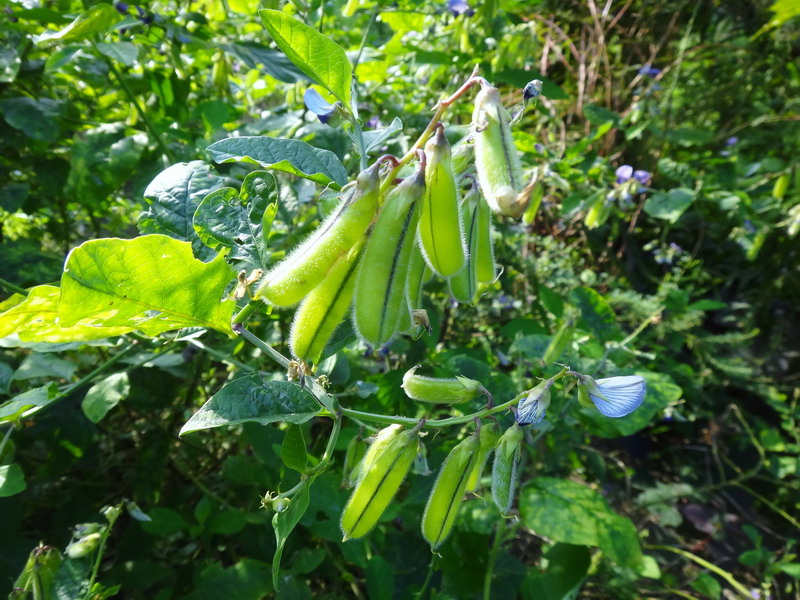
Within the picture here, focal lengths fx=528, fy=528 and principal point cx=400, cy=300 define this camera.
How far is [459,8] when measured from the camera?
5.48 ft

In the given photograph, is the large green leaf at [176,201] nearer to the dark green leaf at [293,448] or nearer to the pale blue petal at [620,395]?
the dark green leaf at [293,448]

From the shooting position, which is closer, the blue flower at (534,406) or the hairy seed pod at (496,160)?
the hairy seed pod at (496,160)

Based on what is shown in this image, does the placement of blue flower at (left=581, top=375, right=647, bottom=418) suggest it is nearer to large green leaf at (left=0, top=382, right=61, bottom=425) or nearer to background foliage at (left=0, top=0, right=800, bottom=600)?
background foliage at (left=0, top=0, right=800, bottom=600)

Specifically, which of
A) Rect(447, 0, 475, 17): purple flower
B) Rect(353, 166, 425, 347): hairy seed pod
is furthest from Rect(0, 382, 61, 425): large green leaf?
Rect(447, 0, 475, 17): purple flower

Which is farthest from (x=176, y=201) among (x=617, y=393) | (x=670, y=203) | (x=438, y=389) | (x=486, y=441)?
(x=670, y=203)

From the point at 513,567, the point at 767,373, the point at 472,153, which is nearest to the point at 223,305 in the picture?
the point at 472,153

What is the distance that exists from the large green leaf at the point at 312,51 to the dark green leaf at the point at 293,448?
1.49 feet

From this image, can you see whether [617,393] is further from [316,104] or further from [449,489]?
[316,104]

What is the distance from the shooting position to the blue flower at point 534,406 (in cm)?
74

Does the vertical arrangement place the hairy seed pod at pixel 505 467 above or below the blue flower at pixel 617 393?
below

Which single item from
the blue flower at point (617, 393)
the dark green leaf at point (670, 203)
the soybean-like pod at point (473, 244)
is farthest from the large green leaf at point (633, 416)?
the dark green leaf at point (670, 203)

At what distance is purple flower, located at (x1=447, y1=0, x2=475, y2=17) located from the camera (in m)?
1.66

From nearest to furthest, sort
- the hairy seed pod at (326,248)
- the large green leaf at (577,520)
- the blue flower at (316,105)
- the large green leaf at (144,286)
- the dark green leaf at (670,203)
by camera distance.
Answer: the large green leaf at (144,286) → the hairy seed pod at (326,248) → the blue flower at (316,105) → the large green leaf at (577,520) → the dark green leaf at (670,203)

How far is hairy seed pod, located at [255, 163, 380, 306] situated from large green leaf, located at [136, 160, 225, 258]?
23 centimetres
